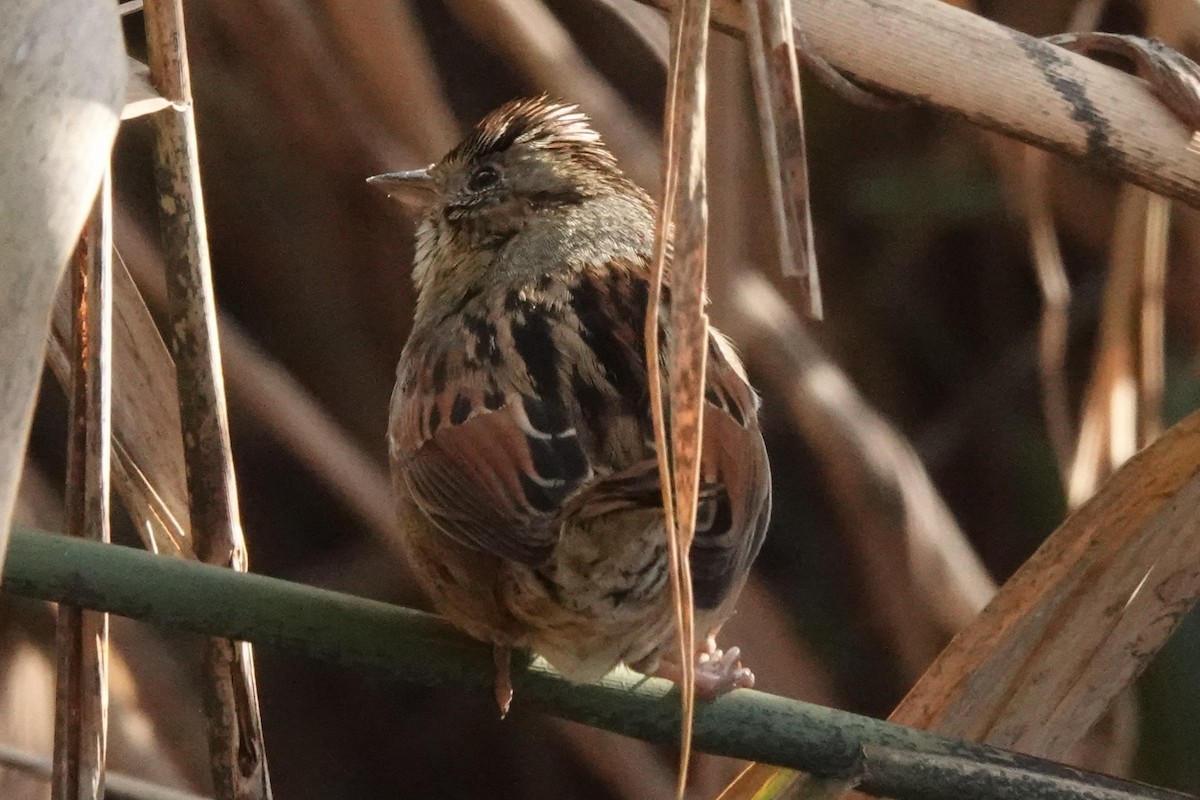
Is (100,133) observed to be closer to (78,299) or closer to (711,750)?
(78,299)

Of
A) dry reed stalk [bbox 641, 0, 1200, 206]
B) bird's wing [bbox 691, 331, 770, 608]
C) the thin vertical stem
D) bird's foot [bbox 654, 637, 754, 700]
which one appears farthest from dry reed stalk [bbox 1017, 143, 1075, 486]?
bird's foot [bbox 654, 637, 754, 700]

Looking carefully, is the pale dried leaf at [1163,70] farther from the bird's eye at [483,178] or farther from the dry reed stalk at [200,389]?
the dry reed stalk at [200,389]

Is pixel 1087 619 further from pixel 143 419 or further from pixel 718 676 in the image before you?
pixel 143 419

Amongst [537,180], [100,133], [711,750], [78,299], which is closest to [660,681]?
[711,750]

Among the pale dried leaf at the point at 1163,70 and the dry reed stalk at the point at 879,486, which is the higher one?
the pale dried leaf at the point at 1163,70

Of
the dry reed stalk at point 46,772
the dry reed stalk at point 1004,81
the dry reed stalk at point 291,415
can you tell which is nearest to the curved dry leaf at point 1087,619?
the dry reed stalk at point 1004,81

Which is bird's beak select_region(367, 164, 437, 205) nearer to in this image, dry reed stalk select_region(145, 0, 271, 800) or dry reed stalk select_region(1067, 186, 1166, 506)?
dry reed stalk select_region(145, 0, 271, 800)

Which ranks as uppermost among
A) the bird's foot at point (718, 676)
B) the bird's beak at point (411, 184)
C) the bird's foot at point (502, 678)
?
the bird's beak at point (411, 184)
